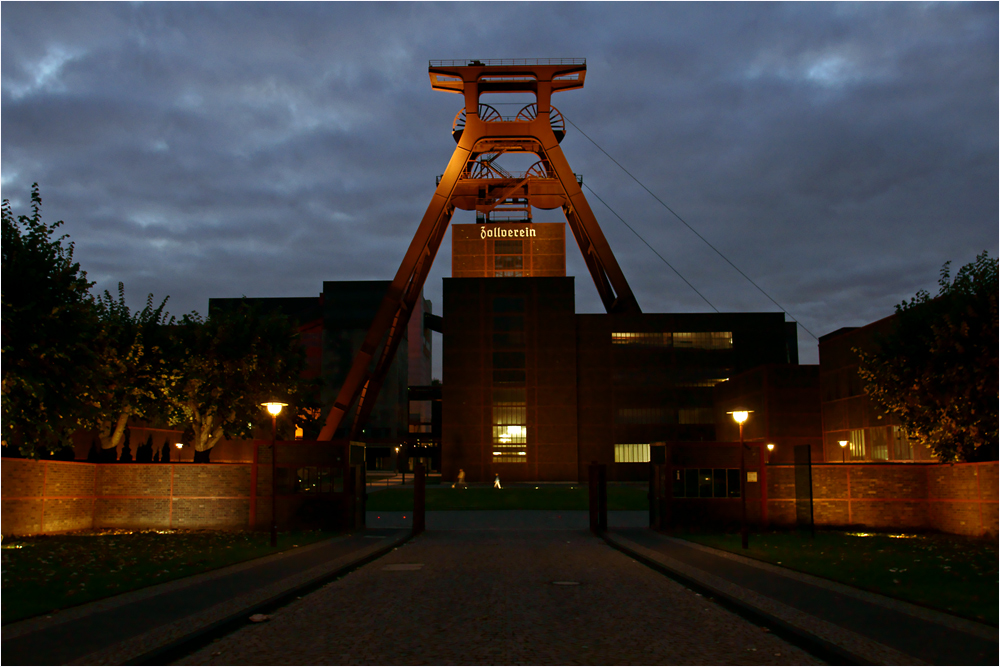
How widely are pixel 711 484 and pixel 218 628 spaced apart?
19587 mm

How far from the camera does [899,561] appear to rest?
17.1 metres

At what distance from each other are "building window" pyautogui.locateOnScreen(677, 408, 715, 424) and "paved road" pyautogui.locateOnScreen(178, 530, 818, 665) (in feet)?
209

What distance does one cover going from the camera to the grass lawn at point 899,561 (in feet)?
40.1

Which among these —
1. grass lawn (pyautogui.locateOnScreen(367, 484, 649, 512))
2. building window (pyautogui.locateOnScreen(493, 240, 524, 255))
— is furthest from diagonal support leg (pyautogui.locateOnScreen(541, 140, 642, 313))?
building window (pyautogui.locateOnScreen(493, 240, 524, 255))

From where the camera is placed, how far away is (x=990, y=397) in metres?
23.6

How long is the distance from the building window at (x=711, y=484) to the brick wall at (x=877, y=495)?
1.20 m

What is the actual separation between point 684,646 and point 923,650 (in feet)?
8.52

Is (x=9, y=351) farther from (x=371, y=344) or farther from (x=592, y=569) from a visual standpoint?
(x=371, y=344)

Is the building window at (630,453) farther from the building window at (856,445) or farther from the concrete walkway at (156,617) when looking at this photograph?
the concrete walkway at (156,617)

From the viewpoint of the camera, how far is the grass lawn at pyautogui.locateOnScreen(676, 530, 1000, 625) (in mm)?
Answer: 12211

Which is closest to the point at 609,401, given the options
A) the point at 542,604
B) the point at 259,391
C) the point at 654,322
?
the point at 654,322

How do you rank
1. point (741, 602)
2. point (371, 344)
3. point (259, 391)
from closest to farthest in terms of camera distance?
point (741, 602)
point (259, 391)
point (371, 344)

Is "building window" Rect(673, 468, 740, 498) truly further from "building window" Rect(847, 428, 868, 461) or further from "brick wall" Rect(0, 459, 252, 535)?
"building window" Rect(847, 428, 868, 461)

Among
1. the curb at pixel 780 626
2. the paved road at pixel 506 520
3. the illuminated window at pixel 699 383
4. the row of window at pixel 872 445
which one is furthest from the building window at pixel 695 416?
the curb at pixel 780 626
